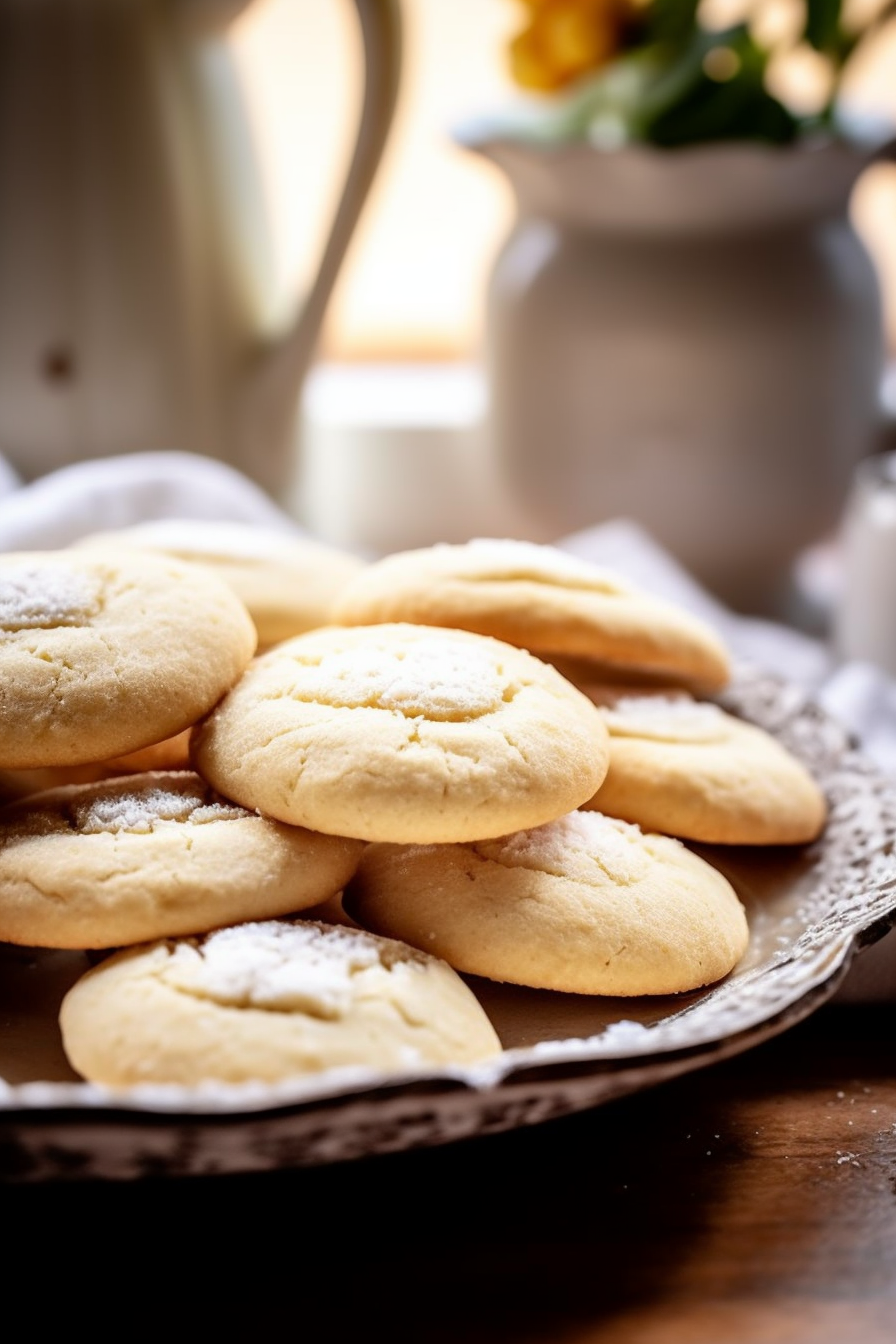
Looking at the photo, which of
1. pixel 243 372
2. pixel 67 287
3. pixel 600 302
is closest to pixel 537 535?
pixel 600 302

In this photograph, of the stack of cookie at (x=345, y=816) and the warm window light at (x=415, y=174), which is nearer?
the stack of cookie at (x=345, y=816)

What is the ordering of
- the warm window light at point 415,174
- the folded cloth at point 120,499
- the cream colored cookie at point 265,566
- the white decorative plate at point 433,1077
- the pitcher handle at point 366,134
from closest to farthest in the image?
the white decorative plate at point 433,1077, the cream colored cookie at point 265,566, the folded cloth at point 120,499, the pitcher handle at point 366,134, the warm window light at point 415,174

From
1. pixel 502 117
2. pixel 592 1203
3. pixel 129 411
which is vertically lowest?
pixel 592 1203

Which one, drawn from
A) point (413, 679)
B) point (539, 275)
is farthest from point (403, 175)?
point (413, 679)

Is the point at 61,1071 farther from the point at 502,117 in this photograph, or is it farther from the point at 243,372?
the point at 502,117

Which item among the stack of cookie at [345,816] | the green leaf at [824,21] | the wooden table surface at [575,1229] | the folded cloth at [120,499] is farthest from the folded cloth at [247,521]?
the green leaf at [824,21]

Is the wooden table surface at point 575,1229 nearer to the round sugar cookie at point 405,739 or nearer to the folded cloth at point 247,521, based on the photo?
the round sugar cookie at point 405,739

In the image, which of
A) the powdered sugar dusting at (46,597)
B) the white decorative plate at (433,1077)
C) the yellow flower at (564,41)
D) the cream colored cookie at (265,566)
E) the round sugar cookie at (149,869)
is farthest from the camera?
the yellow flower at (564,41)
